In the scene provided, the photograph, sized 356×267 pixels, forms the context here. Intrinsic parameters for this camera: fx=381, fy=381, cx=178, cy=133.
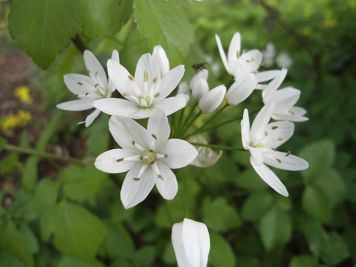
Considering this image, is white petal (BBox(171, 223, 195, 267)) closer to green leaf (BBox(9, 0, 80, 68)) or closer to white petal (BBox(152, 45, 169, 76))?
white petal (BBox(152, 45, 169, 76))

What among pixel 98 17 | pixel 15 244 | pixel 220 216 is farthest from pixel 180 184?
pixel 98 17

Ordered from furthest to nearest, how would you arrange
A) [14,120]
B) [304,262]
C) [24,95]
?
[24,95] < [14,120] < [304,262]

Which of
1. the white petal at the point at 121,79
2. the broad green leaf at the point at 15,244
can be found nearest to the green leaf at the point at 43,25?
the white petal at the point at 121,79

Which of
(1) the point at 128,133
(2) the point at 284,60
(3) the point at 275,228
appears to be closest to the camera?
(1) the point at 128,133

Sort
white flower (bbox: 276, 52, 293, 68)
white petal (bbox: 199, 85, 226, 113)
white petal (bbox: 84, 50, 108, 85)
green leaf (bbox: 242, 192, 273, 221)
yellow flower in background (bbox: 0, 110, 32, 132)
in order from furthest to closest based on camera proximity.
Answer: yellow flower in background (bbox: 0, 110, 32, 132) → white flower (bbox: 276, 52, 293, 68) → green leaf (bbox: 242, 192, 273, 221) → white petal (bbox: 84, 50, 108, 85) → white petal (bbox: 199, 85, 226, 113)

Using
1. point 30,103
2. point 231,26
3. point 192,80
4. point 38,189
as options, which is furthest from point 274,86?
point 30,103

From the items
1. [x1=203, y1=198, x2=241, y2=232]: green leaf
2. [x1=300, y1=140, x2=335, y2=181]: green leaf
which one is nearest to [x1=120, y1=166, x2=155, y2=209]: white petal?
[x1=203, y1=198, x2=241, y2=232]: green leaf

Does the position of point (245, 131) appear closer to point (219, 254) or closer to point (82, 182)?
point (219, 254)
